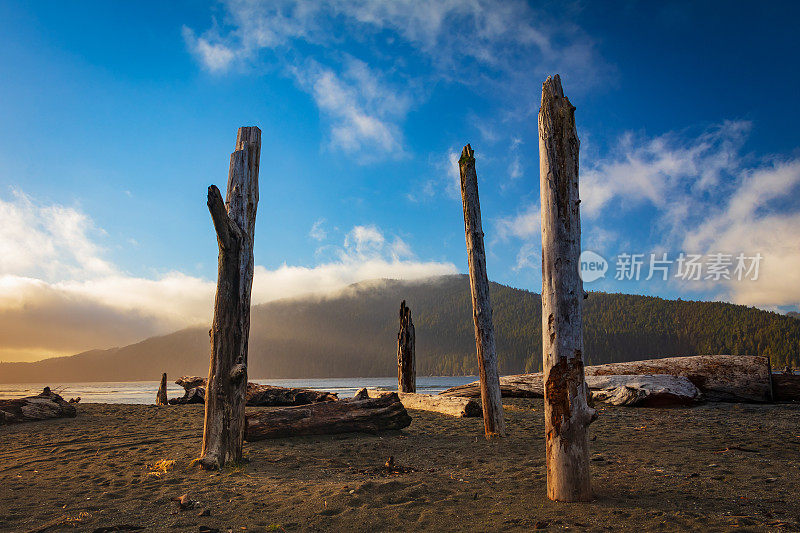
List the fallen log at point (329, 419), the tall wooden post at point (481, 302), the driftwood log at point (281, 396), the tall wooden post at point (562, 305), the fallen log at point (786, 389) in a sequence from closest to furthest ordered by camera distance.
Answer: the tall wooden post at point (562, 305) → the fallen log at point (329, 419) → the tall wooden post at point (481, 302) → the fallen log at point (786, 389) → the driftwood log at point (281, 396)

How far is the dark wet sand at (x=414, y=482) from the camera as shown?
3.90 m

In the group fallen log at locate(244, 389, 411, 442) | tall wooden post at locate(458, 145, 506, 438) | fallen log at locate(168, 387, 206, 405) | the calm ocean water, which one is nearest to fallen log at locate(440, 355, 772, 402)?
fallen log at locate(244, 389, 411, 442)

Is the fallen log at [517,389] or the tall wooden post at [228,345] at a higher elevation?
the tall wooden post at [228,345]

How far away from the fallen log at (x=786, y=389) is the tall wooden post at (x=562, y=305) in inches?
529

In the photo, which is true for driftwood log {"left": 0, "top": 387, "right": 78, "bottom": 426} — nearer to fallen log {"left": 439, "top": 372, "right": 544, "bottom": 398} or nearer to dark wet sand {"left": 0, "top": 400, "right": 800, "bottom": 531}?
dark wet sand {"left": 0, "top": 400, "right": 800, "bottom": 531}

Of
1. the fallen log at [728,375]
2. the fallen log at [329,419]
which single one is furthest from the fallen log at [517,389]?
the fallen log at [329,419]

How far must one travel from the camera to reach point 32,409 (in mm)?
11648

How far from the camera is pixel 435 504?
432cm

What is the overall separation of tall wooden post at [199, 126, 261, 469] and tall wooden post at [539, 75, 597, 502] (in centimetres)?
388

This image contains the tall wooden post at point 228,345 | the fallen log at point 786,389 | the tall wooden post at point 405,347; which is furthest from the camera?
the tall wooden post at point 405,347

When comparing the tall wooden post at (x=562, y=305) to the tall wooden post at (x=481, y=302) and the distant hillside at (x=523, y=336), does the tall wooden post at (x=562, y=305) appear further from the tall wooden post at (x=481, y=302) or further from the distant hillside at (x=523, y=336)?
the distant hillside at (x=523, y=336)

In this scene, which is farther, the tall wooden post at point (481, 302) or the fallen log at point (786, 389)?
the fallen log at point (786, 389)

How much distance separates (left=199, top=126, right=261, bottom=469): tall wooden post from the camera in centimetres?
604

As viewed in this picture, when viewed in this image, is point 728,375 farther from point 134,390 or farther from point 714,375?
point 134,390
